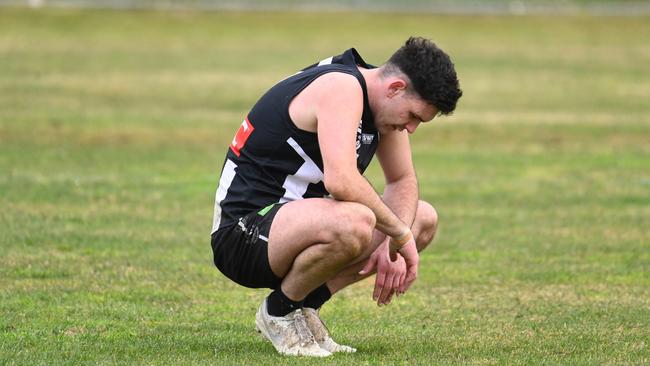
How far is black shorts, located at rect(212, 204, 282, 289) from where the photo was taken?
5.93 meters

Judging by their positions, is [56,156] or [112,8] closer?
[56,156]

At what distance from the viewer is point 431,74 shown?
5.68m

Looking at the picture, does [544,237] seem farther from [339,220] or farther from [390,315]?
[339,220]

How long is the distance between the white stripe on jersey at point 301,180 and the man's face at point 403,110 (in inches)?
16.3

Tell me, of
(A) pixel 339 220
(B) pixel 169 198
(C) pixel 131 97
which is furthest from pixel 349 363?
(C) pixel 131 97

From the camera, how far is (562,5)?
180 ft

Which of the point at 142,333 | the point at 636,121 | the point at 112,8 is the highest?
the point at 142,333

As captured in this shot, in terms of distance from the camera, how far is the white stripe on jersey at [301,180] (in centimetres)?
604

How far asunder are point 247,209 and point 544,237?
5373 millimetres

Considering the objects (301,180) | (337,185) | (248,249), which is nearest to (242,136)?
(301,180)

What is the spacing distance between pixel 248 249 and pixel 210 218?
19.0ft

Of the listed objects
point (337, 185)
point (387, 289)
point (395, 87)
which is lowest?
point (387, 289)

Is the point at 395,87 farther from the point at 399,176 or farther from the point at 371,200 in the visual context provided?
the point at 399,176

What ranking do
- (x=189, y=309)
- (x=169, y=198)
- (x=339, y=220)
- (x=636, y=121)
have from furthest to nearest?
1. (x=636, y=121)
2. (x=169, y=198)
3. (x=189, y=309)
4. (x=339, y=220)
